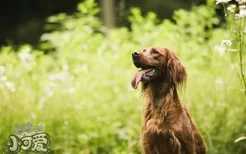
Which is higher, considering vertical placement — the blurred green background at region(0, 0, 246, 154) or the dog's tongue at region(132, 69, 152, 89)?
the blurred green background at region(0, 0, 246, 154)

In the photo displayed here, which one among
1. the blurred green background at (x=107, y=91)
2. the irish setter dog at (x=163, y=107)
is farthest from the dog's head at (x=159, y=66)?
the blurred green background at (x=107, y=91)

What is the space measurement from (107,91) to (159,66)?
3.52 meters

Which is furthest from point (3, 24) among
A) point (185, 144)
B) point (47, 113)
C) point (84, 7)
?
point (185, 144)

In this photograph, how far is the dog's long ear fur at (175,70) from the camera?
13.0ft

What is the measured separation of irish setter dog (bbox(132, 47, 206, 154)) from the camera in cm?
380

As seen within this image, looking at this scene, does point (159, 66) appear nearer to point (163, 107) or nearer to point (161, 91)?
point (161, 91)

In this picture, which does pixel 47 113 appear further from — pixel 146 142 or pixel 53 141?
pixel 146 142

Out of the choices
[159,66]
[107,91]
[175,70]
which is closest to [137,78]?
[159,66]

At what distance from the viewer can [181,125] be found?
3844 millimetres

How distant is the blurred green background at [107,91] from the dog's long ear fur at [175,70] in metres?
2.12

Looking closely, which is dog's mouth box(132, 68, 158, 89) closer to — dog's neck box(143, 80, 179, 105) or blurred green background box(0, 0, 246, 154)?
dog's neck box(143, 80, 179, 105)

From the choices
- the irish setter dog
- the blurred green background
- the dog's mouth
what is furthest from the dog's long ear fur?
the blurred green background

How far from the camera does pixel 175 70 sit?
156 inches

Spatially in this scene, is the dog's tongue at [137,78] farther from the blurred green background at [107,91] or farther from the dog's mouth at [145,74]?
the blurred green background at [107,91]
